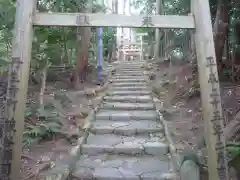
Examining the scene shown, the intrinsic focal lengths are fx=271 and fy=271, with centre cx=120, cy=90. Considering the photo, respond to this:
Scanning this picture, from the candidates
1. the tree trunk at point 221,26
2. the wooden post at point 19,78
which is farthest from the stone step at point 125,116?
the wooden post at point 19,78

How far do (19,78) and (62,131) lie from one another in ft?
8.49

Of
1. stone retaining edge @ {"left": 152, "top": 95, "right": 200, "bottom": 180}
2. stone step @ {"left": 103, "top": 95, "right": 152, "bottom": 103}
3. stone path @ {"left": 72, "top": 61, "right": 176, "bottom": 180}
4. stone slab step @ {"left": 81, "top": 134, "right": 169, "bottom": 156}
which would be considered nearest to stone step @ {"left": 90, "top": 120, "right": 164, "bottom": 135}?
stone path @ {"left": 72, "top": 61, "right": 176, "bottom": 180}

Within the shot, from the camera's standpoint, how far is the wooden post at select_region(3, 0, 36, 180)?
2807 millimetres

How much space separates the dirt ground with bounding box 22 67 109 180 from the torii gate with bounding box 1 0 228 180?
1168 mm

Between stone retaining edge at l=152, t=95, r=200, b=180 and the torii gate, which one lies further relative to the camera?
stone retaining edge at l=152, t=95, r=200, b=180

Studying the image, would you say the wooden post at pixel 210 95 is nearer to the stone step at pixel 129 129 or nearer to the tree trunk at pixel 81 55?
the stone step at pixel 129 129

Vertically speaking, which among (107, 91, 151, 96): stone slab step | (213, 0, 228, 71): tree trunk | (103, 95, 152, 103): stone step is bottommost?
(103, 95, 152, 103): stone step

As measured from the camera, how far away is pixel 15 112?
2822 mm

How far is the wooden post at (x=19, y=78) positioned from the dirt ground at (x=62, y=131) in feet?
3.15

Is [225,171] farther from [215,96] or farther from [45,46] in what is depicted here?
[45,46]

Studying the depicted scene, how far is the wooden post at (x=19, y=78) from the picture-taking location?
281 cm

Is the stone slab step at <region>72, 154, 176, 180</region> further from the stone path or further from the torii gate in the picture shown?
the torii gate

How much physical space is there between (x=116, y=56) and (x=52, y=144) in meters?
15.8

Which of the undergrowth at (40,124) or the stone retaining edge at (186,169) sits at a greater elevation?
the undergrowth at (40,124)
